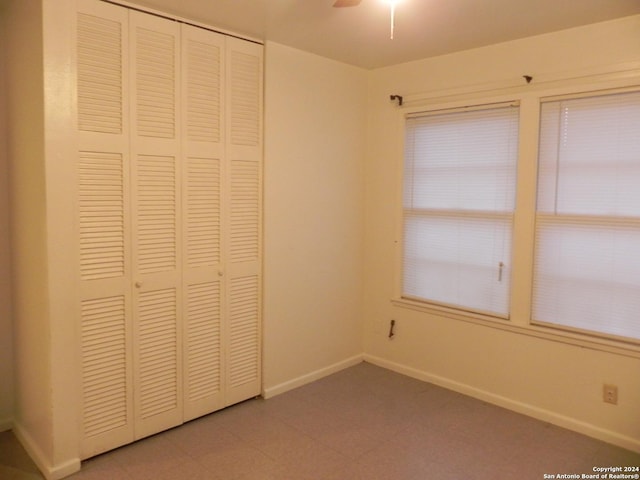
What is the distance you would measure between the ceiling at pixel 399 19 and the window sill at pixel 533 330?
1.83 metres

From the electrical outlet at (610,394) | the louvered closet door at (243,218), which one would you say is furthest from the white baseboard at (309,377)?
the electrical outlet at (610,394)

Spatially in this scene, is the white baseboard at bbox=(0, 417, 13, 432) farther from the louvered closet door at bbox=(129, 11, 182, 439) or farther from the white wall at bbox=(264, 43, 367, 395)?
the white wall at bbox=(264, 43, 367, 395)

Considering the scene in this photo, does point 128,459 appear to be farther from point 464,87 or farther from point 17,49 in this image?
point 464,87

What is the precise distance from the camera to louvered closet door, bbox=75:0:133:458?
8.05 feet

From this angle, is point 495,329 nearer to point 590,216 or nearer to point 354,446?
point 590,216

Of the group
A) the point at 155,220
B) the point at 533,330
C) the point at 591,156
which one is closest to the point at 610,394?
the point at 533,330

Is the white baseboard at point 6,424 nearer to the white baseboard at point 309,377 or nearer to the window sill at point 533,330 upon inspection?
the white baseboard at point 309,377

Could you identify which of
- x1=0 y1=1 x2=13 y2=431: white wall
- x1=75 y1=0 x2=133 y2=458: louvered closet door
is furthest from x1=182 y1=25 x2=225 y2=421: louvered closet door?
x1=0 y1=1 x2=13 y2=431: white wall

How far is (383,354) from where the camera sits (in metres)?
Answer: 4.02

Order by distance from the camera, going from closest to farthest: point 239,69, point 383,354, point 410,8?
point 410,8 → point 239,69 → point 383,354

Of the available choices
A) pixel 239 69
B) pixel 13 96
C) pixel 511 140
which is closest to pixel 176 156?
pixel 239 69

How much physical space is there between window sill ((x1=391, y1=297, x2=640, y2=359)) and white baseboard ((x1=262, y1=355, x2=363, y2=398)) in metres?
0.62

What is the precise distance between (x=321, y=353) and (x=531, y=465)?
1648mm

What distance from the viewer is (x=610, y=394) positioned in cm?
285
